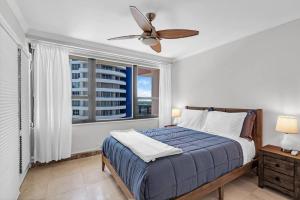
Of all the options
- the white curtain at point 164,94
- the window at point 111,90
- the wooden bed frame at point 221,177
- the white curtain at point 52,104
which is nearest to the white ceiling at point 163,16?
the white curtain at point 52,104

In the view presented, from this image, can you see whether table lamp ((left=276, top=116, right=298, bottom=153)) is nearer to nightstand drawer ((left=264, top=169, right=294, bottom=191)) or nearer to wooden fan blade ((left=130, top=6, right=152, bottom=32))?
nightstand drawer ((left=264, top=169, right=294, bottom=191))

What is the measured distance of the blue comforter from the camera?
1.51 metres

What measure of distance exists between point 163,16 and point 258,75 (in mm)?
1867

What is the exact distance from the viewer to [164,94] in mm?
4539

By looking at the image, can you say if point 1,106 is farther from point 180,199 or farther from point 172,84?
point 172,84

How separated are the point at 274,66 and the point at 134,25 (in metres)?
2.30

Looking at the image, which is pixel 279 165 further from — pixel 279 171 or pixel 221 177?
pixel 221 177

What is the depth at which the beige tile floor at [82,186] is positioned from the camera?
207cm

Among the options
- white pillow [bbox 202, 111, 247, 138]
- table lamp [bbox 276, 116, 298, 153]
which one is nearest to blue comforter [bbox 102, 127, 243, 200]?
white pillow [bbox 202, 111, 247, 138]

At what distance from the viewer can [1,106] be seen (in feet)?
5.00

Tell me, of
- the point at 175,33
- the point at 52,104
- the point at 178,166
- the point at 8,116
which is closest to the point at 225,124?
the point at 178,166

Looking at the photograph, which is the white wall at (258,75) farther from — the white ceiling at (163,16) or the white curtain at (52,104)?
the white curtain at (52,104)

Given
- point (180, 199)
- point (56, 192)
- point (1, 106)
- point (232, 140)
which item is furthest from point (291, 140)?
point (1, 106)

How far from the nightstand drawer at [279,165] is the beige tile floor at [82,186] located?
13.3 inches
